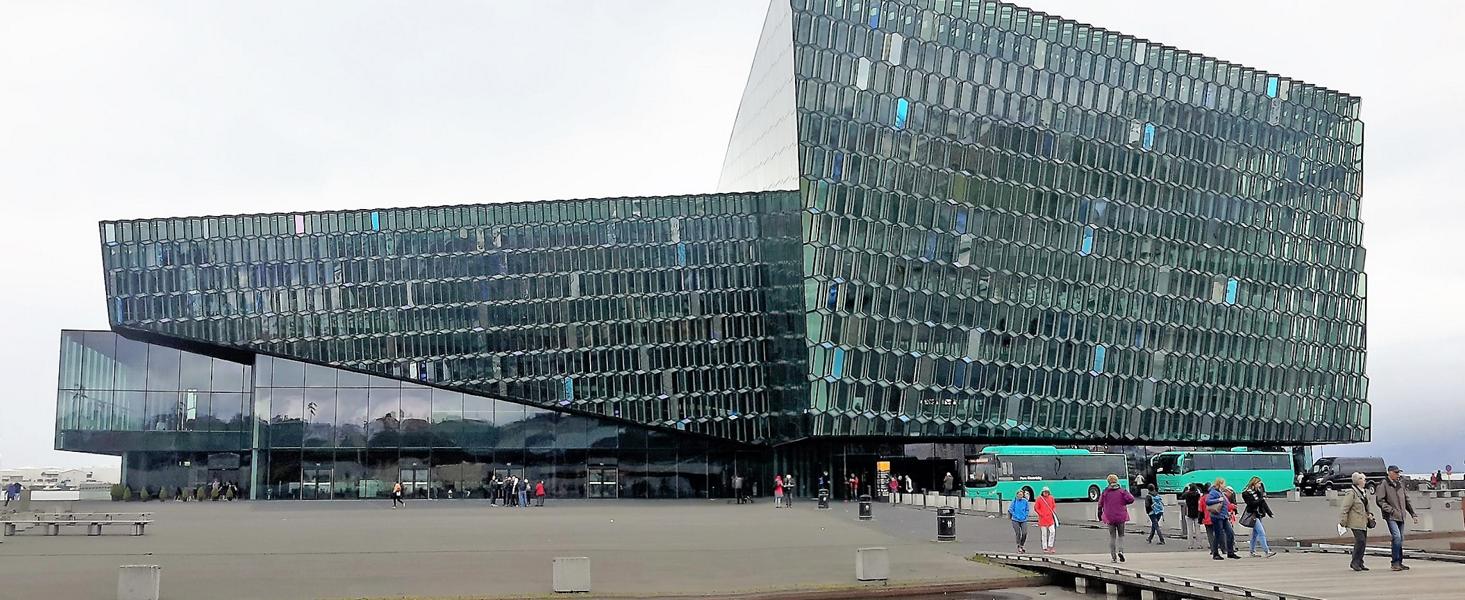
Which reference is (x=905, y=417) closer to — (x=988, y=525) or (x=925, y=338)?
(x=925, y=338)

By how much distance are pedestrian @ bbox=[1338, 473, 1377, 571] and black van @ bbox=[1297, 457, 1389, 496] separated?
164 feet

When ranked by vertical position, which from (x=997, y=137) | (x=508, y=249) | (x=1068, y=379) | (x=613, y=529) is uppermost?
(x=997, y=137)

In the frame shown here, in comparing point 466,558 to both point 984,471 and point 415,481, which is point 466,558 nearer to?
point 984,471

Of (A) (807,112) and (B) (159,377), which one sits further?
(B) (159,377)

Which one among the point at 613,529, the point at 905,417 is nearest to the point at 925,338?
the point at 905,417

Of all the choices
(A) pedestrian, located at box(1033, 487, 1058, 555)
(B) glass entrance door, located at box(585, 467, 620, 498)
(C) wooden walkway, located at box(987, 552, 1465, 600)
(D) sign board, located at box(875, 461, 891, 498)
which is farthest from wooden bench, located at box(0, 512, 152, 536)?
(D) sign board, located at box(875, 461, 891, 498)

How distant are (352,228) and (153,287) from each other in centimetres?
1064

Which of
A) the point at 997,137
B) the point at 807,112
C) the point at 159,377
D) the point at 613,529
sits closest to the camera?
the point at 613,529

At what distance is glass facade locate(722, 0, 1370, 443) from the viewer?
66.5m

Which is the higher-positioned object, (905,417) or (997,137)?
(997,137)

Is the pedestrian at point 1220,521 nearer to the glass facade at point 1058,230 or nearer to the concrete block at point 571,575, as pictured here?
the concrete block at point 571,575

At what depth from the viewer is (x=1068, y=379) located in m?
72.6

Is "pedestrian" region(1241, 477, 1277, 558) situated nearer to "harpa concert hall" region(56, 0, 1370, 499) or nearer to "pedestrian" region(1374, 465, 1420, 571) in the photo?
"pedestrian" region(1374, 465, 1420, 571)

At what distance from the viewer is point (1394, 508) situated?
69.6 feet
